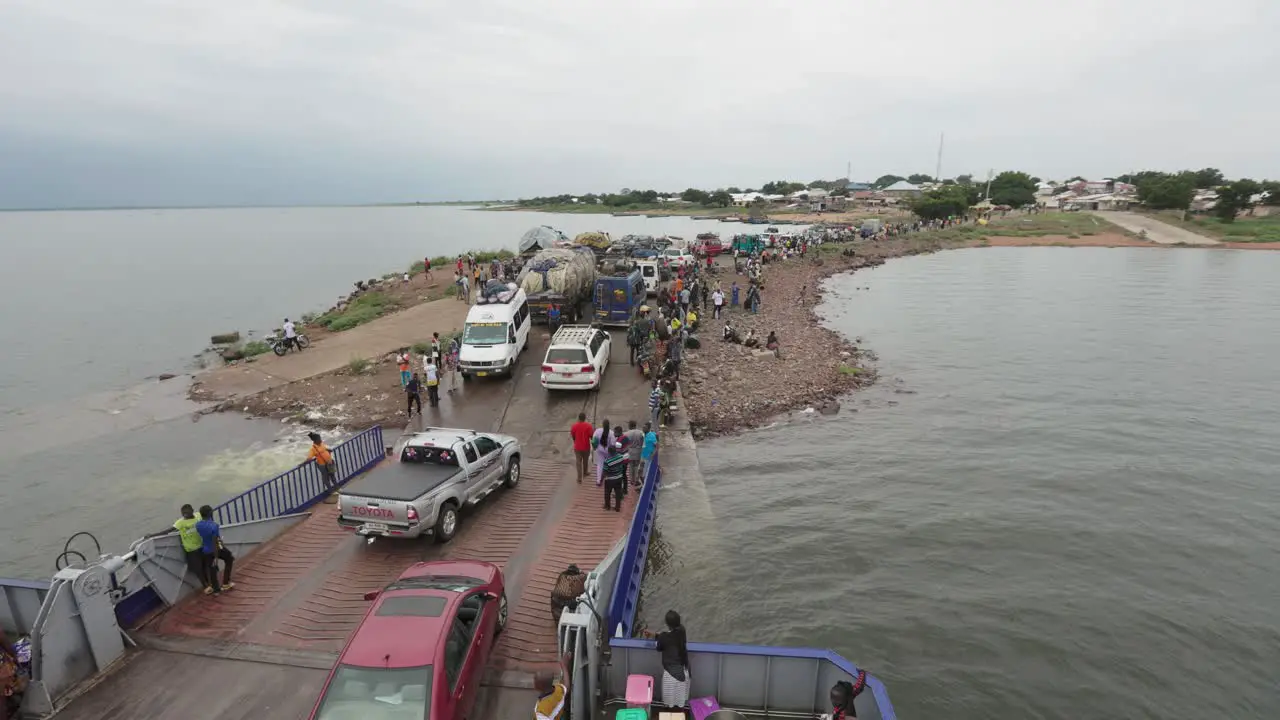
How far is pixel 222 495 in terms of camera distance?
16.7m

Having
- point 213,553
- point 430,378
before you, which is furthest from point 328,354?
point 213,553

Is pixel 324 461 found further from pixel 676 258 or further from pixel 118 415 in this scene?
pixel 676 258

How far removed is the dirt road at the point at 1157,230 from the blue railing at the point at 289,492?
97.9m

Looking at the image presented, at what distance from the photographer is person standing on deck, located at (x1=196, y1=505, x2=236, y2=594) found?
8984mm

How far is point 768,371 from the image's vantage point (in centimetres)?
2452

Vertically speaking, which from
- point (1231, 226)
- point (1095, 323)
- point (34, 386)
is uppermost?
point (1231, 226)

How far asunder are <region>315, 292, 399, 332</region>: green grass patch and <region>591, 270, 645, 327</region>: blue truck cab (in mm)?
16542

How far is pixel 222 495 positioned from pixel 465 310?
19.3 metres

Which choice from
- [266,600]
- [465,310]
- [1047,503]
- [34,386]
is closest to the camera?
[266,600]

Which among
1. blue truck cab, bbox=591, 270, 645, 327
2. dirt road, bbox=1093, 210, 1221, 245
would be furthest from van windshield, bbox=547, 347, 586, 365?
dirt road, bbox=1093, 210, 1221, 245

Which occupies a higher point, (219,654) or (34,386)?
(219,654)

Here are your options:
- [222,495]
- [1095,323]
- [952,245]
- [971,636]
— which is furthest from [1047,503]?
[952,245]

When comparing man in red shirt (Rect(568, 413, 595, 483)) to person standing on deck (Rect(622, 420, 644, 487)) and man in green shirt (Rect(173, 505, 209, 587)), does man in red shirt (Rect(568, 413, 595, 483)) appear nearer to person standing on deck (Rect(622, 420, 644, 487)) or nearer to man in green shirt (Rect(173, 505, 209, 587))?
person standing on deck (Rect(622, 420, 644, 487))

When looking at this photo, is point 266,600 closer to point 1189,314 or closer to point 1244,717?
point 1244,717
